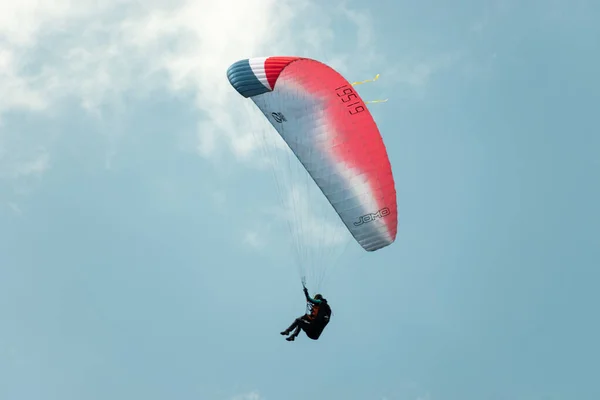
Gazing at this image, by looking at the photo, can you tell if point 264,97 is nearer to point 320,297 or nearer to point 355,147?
point 355,147

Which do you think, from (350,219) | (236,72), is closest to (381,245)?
(350,219)

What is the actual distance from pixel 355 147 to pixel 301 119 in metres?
2.28

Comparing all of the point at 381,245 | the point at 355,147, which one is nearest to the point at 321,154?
the point at 355,147

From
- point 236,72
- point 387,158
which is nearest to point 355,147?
point 387,158

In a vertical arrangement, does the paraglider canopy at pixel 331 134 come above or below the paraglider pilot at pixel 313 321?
above

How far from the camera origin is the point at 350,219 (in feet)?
155

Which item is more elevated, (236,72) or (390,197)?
(236,72)

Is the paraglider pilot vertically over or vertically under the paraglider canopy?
under

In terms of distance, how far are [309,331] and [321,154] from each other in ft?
21.8

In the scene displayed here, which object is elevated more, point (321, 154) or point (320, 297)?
point (321, 154)

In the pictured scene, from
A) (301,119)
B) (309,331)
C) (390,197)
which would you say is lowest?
(309,331)

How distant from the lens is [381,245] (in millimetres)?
47531

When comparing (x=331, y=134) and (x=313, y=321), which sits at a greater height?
(x=331, y=134)

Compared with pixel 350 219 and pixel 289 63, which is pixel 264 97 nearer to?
pixel 289 63
